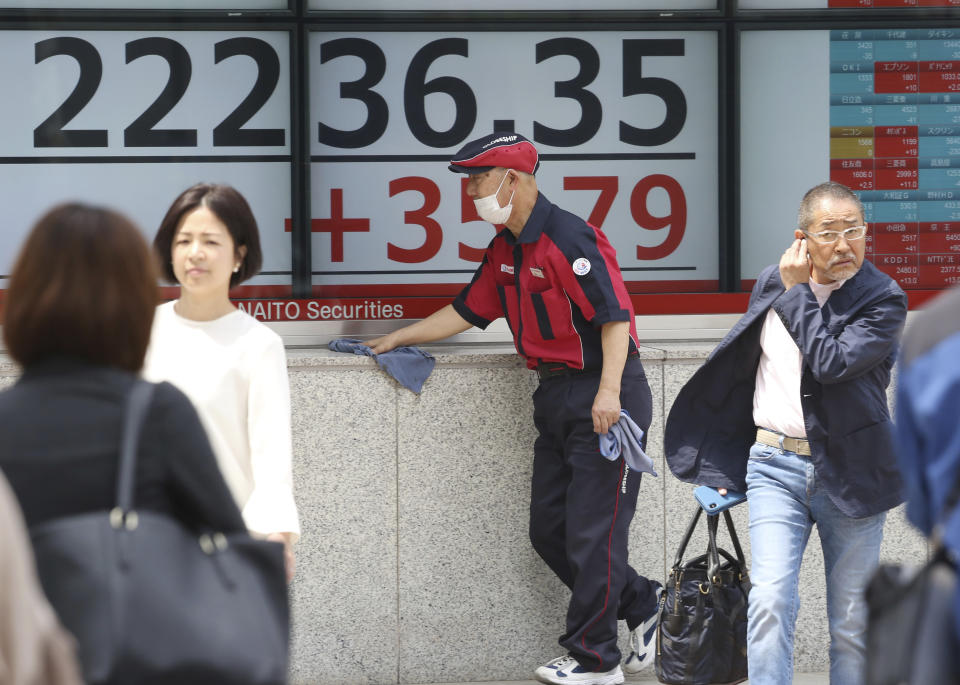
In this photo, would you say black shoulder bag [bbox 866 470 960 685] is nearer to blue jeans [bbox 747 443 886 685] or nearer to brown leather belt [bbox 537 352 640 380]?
blue jeans [bbox 747 443 886 685]

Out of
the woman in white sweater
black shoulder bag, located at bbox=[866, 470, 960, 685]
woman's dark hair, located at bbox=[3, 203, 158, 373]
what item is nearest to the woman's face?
the woman in white sweater

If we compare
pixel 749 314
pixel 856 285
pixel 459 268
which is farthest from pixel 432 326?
pixel 856 285

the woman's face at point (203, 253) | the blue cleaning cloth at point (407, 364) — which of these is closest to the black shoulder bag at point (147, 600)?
the woman's face at point (203, 253)

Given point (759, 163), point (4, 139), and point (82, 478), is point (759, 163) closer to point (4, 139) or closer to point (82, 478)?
point (4, 139)

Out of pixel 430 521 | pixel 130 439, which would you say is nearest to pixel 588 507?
pixel 430 521

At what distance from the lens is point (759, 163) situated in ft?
20.1

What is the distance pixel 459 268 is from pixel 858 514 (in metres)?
2.55

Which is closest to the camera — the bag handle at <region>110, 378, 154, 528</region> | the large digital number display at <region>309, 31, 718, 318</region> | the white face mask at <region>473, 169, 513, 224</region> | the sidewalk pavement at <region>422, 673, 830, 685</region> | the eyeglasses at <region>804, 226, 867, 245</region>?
the bag handle at <region>110, 378, 154, 528</region>

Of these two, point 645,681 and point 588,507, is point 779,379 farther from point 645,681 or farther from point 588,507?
point 645,681

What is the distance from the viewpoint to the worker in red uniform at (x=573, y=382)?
4.98m

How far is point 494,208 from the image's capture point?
5.12 metres

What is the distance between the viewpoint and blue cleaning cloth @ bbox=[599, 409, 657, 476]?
494 cm

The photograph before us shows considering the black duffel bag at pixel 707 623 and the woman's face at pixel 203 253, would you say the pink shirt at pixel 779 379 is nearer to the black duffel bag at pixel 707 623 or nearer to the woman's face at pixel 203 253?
the black duffel bag at pixel 707 623

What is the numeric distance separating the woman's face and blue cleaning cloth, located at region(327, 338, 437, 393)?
1780 millimetres
